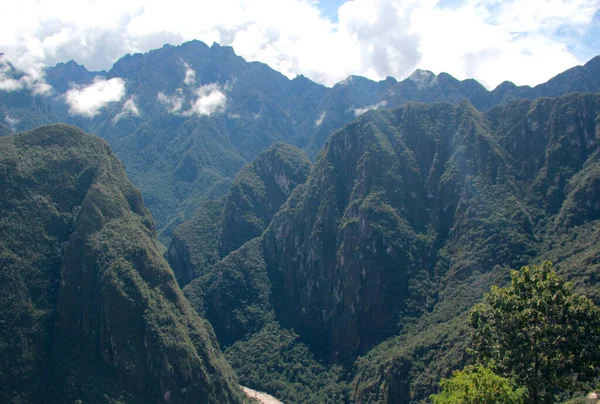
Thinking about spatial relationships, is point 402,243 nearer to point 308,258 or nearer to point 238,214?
point 308,258

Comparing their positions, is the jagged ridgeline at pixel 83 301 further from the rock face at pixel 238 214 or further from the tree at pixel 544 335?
the tree at pixel 544 335

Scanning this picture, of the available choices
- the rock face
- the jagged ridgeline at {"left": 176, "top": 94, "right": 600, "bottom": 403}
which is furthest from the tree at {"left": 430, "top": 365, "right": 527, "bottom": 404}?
the rock face

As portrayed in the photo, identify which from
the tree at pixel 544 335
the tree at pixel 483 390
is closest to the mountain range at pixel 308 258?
the tree at pixel 544 335

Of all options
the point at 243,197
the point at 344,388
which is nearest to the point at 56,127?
the point at 243,197

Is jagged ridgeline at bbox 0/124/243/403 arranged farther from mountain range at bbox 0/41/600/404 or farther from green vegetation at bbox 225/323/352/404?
green vegetation at bbox 225/323/352/404

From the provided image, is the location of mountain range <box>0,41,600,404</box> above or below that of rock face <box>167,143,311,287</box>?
below

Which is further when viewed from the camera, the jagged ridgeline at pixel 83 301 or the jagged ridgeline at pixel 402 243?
the jagged ridgeline at pixel 402 243

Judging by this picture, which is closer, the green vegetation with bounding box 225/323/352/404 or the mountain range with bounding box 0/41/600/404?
the mountain range with bounding box 0/41/600/404
